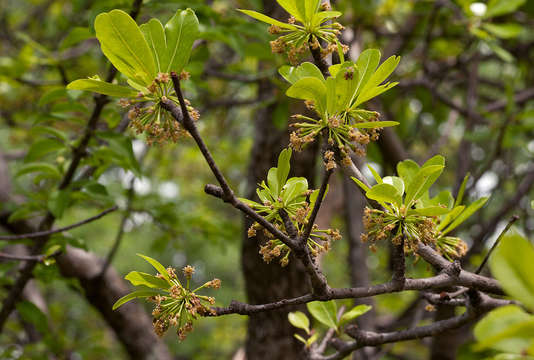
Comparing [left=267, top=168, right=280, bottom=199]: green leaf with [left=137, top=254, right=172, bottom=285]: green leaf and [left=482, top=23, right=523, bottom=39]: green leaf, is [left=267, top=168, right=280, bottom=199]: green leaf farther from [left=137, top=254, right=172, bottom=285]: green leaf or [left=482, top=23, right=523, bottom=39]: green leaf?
[left=482, top=23, right=523, bottom=39]: green leaf

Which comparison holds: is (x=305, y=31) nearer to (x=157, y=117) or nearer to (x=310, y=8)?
(x=310, y=8)

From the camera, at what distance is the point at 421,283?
82 cm

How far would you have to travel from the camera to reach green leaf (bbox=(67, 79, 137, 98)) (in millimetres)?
737

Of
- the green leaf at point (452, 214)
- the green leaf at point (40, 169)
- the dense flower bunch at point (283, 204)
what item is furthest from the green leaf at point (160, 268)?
the green leaf at point (40, 169)

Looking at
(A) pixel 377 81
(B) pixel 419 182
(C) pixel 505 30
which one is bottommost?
(B) pixel 419 182

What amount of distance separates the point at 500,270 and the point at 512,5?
167cm

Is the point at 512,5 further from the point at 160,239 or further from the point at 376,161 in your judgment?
the point at 160,239

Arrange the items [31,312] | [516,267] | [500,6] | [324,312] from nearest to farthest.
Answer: [516,267] → [324,312] → [31,312] → [500,6]

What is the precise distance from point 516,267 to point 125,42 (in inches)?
25.0

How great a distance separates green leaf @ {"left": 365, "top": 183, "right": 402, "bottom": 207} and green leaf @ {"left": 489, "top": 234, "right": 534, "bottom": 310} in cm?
25

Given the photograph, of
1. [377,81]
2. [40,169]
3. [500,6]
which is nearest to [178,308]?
[377,81]

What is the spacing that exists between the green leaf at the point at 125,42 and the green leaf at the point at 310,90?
24 cm

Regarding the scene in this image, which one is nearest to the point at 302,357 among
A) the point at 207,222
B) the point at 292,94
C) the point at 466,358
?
the point at 466,358

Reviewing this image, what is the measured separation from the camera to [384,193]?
755 mm
